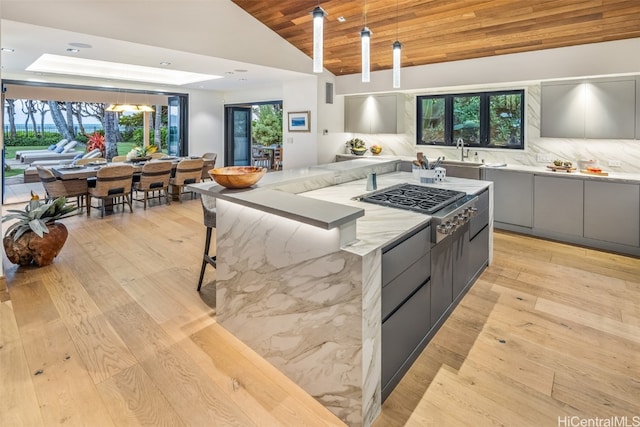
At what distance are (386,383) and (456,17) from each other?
426 centimetres

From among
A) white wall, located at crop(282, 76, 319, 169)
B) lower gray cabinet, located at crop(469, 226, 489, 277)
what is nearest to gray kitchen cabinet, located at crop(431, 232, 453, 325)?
lower gray cabinet, located at crop(469, 226, 489, 277)

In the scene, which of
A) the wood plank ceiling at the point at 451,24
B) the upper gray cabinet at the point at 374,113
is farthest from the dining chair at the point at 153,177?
the upper gray cabinet at the point at 374,113

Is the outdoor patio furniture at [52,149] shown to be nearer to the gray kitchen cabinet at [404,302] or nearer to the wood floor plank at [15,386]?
the wood floor plank at [15,386]

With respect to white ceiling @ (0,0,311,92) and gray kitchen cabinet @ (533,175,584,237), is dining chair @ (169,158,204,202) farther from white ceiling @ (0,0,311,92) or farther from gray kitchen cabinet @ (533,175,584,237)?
gray kitchen cabinet @ (533,175,584,237)

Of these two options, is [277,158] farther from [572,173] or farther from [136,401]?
[136,401]

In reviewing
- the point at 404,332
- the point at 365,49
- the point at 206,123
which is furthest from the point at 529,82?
the point at 206,123

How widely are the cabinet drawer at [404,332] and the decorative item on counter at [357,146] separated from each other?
5.07 metres

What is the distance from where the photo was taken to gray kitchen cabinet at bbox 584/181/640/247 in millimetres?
4184

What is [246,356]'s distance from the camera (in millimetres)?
2402

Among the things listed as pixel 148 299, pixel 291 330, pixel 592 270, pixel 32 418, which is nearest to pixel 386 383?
pixel 291 330

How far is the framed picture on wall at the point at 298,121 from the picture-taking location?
A: 23.0ft

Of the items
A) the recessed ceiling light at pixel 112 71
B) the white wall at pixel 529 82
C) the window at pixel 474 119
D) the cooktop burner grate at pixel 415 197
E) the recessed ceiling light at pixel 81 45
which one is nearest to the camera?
the cooktop burner grate at pixel 415 197

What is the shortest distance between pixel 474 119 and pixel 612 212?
95.3 inches

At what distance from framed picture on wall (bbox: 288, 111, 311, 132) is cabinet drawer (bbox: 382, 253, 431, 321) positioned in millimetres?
5159
